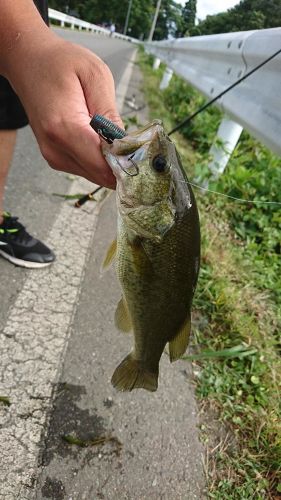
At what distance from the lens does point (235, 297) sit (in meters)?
2.59

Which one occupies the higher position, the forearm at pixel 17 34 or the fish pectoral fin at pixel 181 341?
the forearm at pixel 17 34

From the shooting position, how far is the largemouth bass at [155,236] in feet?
4.36

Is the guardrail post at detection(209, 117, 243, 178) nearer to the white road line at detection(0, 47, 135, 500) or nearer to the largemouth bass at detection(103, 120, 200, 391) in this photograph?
the white road line at detection(0, 47, 135, 500)

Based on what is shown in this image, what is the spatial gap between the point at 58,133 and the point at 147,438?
52.3 inches

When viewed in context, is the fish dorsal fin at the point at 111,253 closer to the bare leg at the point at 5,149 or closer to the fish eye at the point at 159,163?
the fish eye at the point at 159,163

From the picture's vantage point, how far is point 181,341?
1562mm

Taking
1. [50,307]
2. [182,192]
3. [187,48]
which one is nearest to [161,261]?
[182,192]

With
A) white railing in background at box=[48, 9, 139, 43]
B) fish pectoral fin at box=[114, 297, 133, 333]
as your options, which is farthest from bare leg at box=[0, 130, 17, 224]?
white railing in background at box=[48, 9, 139, 43]

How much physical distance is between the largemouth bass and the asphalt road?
1.51 ft

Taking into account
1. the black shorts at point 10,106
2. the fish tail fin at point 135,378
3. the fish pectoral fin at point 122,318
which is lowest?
the fish tail fin at point 135,378

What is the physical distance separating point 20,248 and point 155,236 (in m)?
1.25

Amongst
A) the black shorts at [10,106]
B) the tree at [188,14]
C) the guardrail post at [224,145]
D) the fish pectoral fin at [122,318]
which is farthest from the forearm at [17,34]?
the guardrail post at [224,145]

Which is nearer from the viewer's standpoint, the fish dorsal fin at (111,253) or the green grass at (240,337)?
the fish dorsal fin at (111,253)

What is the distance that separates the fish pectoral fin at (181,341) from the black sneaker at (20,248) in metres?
1.14
